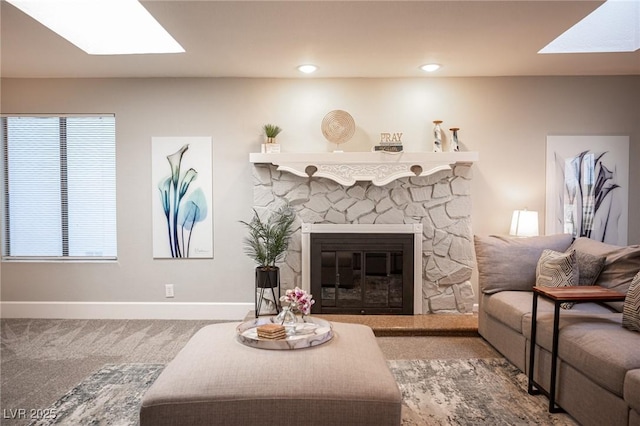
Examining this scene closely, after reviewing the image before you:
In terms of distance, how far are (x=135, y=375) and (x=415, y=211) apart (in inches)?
112

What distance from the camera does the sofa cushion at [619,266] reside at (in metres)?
2.97

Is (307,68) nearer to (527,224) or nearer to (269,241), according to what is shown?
(269,241)

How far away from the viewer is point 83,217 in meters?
4.68

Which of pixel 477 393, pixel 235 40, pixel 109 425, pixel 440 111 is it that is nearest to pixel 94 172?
pixel 235 40

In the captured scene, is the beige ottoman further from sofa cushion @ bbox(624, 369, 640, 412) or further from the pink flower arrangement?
sofa cushion @ bbox(624, 369, 640, 412)

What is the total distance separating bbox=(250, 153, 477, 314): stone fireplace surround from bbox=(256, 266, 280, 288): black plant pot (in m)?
0.34

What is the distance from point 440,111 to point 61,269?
416 cm

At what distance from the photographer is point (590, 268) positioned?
3.11m

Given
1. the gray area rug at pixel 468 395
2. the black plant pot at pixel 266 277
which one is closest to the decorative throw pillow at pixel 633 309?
the gray area rug at pixel 468 395

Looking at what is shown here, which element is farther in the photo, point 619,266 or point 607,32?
point 607,32

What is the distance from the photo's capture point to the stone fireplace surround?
4.48 m

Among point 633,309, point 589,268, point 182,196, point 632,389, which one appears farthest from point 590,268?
point 182,196

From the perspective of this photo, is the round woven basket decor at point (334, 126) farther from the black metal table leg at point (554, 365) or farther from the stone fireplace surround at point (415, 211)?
the black metal table leg at point (554, 365)

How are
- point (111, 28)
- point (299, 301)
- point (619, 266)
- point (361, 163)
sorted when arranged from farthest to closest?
point (361, 163)
point (111, 28)
point (619, 266)
point (299, 301)
